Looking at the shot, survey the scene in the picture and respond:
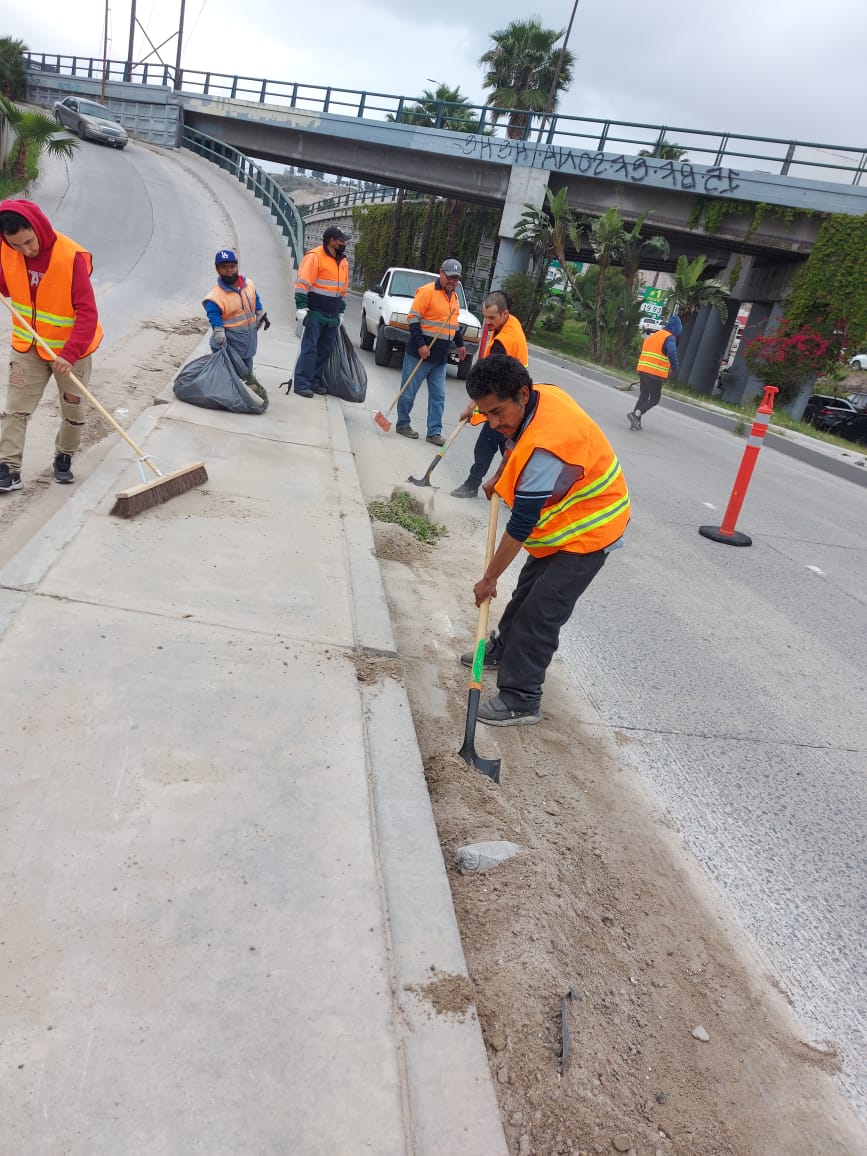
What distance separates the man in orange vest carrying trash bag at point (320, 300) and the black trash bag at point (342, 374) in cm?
10

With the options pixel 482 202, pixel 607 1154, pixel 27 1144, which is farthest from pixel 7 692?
pixel 482 202

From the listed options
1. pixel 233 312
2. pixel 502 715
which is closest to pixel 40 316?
pixel 233 312

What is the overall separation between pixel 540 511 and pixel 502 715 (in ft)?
3.71

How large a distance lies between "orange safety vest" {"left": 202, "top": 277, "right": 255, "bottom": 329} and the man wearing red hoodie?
247 centimetres

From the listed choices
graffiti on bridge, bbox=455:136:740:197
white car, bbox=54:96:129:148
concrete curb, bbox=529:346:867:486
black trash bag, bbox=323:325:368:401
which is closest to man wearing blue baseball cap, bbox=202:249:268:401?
black trash bag, bbox=323:325:368:401

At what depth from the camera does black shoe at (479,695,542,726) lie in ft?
13.2

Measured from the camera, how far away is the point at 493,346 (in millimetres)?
7211

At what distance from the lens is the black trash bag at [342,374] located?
9.80 metres

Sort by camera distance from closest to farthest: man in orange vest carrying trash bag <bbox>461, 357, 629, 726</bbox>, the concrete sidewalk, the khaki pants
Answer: the concrete sidewalk → man in orange vest carrying trash bag <bbox>461, 357, 629, 726</bbox> → the khaki pants

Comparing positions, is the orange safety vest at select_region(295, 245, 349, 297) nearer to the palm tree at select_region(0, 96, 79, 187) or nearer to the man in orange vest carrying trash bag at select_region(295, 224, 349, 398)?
the man in orange vest carrying trash bag at select_region(295, 224, 349, 398)

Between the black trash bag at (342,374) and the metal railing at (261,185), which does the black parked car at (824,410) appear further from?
the black trash bag at (342,374)

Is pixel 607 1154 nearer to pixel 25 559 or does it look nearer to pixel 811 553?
pixel 25 559

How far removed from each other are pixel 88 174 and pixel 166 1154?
30.7m

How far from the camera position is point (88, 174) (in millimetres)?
26906
